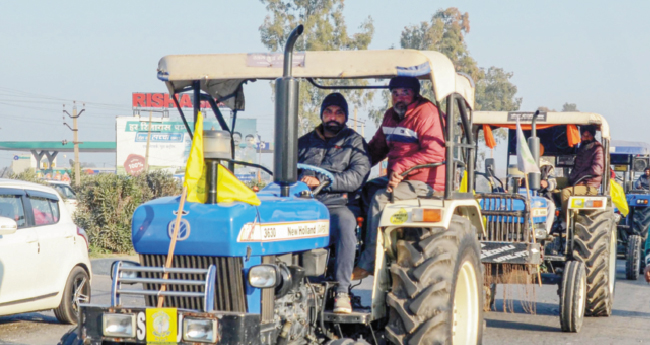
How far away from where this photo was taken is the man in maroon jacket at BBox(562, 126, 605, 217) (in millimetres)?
11797

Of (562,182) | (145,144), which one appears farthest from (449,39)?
(562,182)

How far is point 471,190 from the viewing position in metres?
7.26

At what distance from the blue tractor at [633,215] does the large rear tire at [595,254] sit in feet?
15.7

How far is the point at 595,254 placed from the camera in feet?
34.9

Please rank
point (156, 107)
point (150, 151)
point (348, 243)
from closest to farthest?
point (348, 243)
point (150, 151)
point (156, 107)

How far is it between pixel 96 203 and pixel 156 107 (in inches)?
2054

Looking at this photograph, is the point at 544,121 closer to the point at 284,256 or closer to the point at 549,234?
the point at 549,234

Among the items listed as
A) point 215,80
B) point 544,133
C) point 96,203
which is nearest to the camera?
point 215,80

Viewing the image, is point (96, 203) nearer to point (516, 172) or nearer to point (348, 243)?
point (516, 172)

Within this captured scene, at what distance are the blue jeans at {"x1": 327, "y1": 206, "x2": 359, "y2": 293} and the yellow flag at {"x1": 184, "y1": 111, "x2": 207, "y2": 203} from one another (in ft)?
3.98

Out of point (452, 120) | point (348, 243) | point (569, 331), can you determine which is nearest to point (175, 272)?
point (348, 243)

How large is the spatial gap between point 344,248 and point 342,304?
40cm

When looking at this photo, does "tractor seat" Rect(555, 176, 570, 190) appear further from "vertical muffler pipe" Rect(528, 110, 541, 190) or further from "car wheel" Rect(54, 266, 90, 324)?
"car wheel" Rect(54, 266, 90, 324)

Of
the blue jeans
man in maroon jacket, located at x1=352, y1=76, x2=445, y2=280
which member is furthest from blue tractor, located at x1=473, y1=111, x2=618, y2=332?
the blue jeans
